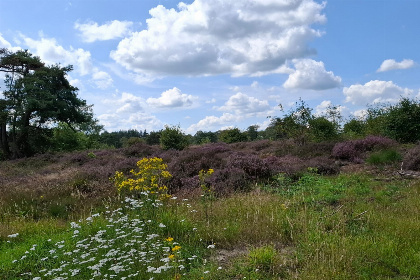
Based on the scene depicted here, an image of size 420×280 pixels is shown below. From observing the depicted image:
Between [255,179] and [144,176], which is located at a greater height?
[144,176]

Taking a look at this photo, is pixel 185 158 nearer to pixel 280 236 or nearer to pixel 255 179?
pixel 255 179

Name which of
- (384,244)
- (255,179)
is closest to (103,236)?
(384,244)

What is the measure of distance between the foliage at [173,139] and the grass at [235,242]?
1473cm

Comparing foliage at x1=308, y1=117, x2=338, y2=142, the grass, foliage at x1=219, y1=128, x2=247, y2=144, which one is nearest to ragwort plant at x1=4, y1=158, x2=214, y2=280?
the grass

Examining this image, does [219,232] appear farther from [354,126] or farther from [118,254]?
[354,126]

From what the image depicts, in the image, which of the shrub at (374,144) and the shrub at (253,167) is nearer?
the shrub at (253,167)

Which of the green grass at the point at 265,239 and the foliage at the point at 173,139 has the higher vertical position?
the foliage at the point at 173,139

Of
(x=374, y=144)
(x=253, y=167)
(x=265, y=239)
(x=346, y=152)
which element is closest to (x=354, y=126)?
(x=374, y=144)

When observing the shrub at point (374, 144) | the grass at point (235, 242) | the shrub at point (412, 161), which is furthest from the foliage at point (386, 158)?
the grass at point (235, 242)

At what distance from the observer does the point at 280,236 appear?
4953 millimetres

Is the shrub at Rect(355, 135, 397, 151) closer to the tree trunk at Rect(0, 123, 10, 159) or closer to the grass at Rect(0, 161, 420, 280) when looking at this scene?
the grass at Rect(0, 161, 420, 280)

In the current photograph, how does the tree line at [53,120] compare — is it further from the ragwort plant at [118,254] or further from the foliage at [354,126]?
the ragwort plant at [118,254]

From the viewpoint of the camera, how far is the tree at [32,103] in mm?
26234

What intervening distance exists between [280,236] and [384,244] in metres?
1.43
